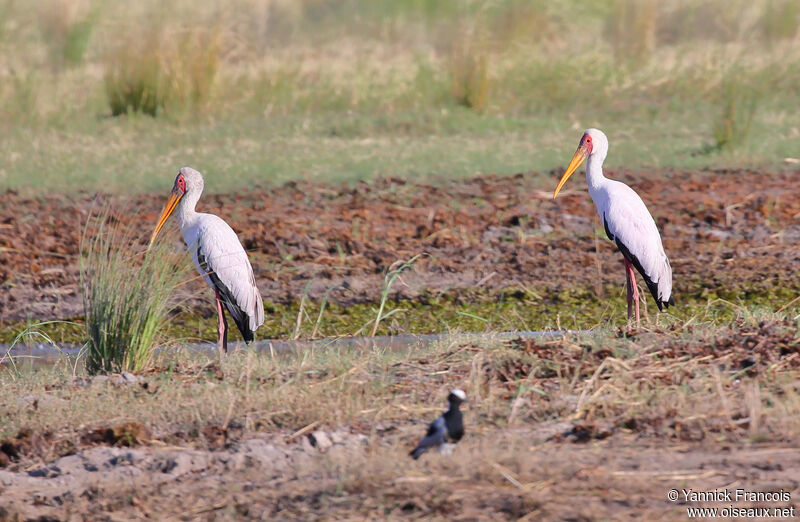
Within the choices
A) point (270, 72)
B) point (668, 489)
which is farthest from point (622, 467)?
point (270, 72)

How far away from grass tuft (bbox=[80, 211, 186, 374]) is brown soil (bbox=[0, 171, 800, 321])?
1740mm

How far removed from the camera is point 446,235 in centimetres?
880

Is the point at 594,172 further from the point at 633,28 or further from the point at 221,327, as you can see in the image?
the point at 633,28

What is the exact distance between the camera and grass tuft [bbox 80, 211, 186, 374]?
17.4 feet

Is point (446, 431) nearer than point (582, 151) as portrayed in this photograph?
Yes

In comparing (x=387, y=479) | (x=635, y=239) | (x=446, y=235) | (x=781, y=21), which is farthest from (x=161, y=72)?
(x=387, y=479)

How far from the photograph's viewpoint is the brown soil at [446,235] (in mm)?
7898

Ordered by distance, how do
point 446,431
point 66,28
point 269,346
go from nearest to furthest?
point 446,431 < point 269,346 < point 66,28

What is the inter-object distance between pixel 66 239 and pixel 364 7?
1144cm

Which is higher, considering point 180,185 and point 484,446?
point 180,185

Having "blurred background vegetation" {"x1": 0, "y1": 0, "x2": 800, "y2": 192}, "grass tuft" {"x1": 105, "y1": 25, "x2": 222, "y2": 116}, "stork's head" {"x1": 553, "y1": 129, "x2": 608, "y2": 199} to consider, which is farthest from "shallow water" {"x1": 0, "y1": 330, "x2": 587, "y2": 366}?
"grass tuft" {"x1": 105, "y1": 25, "x2": 222, "y2": 116}

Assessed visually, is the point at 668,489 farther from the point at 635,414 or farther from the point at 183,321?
the point at 183,321

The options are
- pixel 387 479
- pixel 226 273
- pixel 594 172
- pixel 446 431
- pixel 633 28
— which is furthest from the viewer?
pixel 633 28

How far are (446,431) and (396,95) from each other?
393 inches
